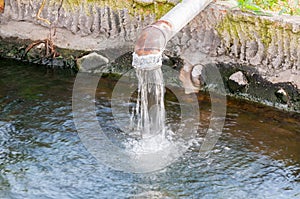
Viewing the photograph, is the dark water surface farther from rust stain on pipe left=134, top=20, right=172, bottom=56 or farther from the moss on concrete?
rust stain on pipe left=134, top=20, right=172, bottom=56

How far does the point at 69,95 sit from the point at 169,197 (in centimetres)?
214

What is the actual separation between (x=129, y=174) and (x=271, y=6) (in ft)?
8.79

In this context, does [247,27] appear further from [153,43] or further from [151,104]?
[153,43]

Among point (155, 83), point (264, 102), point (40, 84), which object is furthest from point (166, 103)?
point (40, 84)

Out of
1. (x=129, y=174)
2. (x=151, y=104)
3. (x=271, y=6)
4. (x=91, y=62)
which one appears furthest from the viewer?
(x=91, y=62)

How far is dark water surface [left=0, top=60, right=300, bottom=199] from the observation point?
4816 millimetres

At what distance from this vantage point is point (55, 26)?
7086mm

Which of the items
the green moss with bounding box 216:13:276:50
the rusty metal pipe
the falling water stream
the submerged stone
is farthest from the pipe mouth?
the submerged stone

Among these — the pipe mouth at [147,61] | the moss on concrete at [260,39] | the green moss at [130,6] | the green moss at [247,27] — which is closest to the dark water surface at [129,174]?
the moss on concrete at [260,39]

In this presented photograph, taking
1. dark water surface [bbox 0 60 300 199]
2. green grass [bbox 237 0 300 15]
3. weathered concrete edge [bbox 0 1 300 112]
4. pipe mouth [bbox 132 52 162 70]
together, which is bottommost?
dark water surface [bbox 0 60 300 199]

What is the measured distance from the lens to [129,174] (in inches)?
199

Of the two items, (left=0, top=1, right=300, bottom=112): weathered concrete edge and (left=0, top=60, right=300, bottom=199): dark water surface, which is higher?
(left=0, top=1, right=300, bottom=112): weathered concrete edge

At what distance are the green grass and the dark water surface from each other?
1.02m

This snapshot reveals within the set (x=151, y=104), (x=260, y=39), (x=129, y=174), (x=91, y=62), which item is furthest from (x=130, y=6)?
(x=129, y=174)
